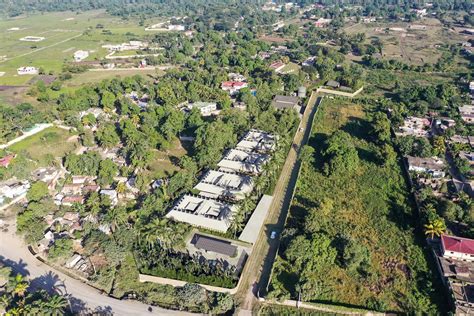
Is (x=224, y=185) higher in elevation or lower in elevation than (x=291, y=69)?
higher

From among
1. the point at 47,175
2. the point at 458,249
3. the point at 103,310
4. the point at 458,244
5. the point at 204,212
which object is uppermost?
the point at 458,244

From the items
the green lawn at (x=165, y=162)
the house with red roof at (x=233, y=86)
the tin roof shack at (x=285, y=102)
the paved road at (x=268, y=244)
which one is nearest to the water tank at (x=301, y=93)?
the tin roof shack at (x=285, y=102)

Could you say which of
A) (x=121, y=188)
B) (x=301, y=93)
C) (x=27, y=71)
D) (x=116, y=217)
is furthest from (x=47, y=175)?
(x=27, y=71)

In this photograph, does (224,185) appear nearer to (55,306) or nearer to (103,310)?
(103,310)

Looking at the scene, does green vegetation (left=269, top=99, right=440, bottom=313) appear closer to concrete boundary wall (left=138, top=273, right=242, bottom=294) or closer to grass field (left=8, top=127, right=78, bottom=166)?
concrete boundary wall (left=138, top=273, right=242, bottom=294)

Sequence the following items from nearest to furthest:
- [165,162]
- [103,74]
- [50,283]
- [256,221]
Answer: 1. [50,283]
2. [256,221]
3. [165,162]
4. [103,74]

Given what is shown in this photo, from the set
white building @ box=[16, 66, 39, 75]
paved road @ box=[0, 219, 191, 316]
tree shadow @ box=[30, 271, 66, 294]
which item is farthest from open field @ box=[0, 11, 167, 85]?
tree shadow @ box=[30, 271, 66, 294]

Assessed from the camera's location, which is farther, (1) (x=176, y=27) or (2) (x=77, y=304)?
(1) (x=176, y=27)
